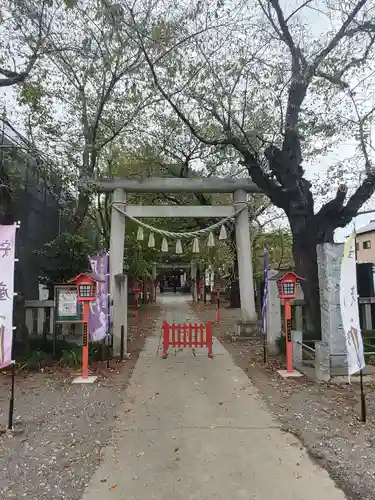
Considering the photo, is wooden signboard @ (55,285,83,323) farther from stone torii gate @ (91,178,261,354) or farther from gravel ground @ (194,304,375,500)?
gravel ground @ (194,304,375,500)

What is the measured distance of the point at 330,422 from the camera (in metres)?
5.01

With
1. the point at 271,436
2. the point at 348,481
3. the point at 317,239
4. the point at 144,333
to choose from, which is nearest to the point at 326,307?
the point at 317,239

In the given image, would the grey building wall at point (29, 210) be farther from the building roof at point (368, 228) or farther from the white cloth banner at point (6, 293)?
the building roof at point (368, 228)

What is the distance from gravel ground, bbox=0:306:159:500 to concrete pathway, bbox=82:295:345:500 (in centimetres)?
21

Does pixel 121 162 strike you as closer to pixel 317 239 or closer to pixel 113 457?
pixel 317 239

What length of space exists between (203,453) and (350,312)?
2857 millimetres

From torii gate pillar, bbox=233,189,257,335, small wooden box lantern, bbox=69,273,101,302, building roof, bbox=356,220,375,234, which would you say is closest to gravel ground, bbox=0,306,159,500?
small wooden box lantern, bbox=69,273,101,302

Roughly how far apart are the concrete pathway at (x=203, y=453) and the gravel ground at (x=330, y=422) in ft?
0.55

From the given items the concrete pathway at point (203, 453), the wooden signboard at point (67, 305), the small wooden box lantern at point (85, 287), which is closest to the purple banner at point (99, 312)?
the wooden signboard at point (67, 305)

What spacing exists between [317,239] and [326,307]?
2.55 metres

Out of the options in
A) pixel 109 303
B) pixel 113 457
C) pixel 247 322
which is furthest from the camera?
pixel 247 322

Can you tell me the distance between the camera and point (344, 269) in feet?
18.4

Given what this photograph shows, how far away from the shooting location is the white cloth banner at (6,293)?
4938 millimetres

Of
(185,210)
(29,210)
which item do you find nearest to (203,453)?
(185,210)
